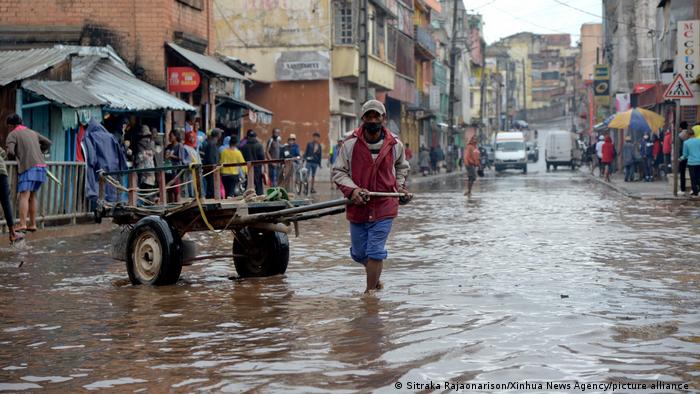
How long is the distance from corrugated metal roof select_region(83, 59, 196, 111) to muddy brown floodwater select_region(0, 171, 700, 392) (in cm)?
714

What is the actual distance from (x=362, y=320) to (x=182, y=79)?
19.8 m

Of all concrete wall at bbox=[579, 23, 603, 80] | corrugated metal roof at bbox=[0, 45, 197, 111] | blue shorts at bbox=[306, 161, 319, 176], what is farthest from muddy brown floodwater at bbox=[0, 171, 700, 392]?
concrete wall at bbox=[579, 23, 603, 80]

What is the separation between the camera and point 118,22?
27.1m

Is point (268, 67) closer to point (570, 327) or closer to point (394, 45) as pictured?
point (394, 45)

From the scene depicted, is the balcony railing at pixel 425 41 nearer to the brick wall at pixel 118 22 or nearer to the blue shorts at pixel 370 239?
the brick wall at pixel 118 22

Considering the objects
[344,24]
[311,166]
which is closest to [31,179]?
[311,166]

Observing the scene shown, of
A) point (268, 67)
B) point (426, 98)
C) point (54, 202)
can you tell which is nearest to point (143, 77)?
point (54, 202)

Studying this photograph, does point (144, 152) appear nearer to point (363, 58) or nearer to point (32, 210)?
point (32, 210)

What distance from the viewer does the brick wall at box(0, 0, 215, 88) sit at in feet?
88.7

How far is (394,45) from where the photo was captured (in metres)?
56.3

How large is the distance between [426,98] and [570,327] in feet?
215

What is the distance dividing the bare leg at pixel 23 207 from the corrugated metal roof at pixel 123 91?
4772 mm

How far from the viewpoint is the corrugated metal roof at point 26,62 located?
20031 millimetres

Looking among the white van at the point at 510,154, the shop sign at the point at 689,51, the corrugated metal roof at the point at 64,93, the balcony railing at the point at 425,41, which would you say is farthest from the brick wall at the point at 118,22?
the white van at the point at 510,154
